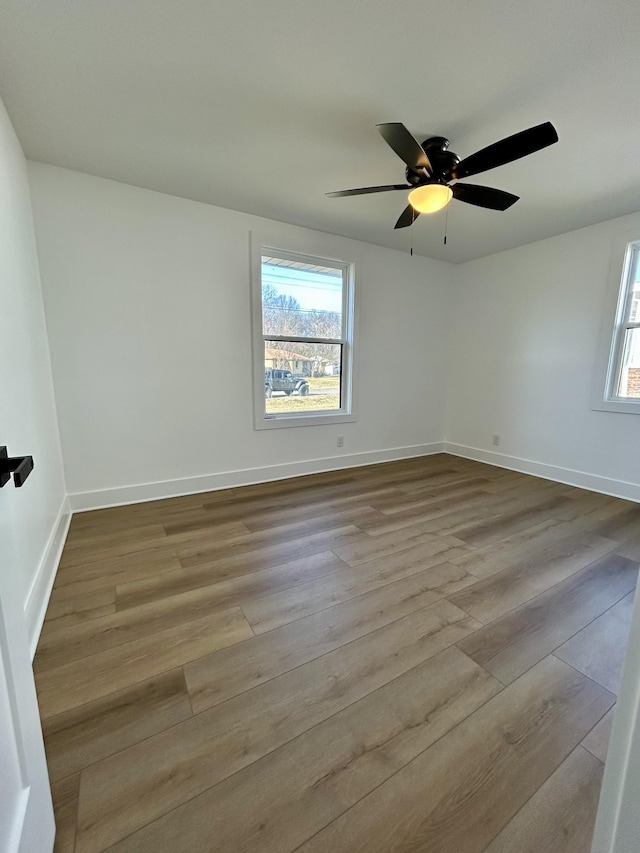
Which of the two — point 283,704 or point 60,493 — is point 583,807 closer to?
point 283,704

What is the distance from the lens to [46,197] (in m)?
2.34

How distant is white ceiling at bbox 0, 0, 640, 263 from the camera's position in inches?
52.6

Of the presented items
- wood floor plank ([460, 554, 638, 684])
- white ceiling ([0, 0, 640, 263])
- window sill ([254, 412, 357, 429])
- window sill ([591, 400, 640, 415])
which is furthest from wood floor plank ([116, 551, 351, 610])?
window sill ([591, 400, 640, 415])

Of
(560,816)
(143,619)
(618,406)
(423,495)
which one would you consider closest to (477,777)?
(560,816)

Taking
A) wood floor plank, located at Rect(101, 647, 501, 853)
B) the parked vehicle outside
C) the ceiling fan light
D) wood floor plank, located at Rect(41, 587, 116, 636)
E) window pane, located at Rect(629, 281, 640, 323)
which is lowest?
wood floor plank, located at Rect(101, 647, 501, 853)

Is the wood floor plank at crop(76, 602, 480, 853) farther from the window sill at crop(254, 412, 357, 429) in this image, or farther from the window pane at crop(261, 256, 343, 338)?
the window pane at crop(261, 256, 343, 338)

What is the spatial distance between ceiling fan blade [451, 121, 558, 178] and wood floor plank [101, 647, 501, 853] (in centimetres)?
229

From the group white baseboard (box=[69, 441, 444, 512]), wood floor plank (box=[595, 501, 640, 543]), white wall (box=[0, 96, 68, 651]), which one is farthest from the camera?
white baseboard (box=[69, 441, 444, 512])

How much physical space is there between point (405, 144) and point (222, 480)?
2816 millimetres

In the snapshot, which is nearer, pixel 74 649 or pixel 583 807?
pixel 583 807

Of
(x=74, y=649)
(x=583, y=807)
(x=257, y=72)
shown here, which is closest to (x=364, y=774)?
(x=583, y=807)

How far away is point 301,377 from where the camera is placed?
3.62 m

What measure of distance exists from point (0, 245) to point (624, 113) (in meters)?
3.16

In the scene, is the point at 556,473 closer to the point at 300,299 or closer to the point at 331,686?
the point at 300,299
